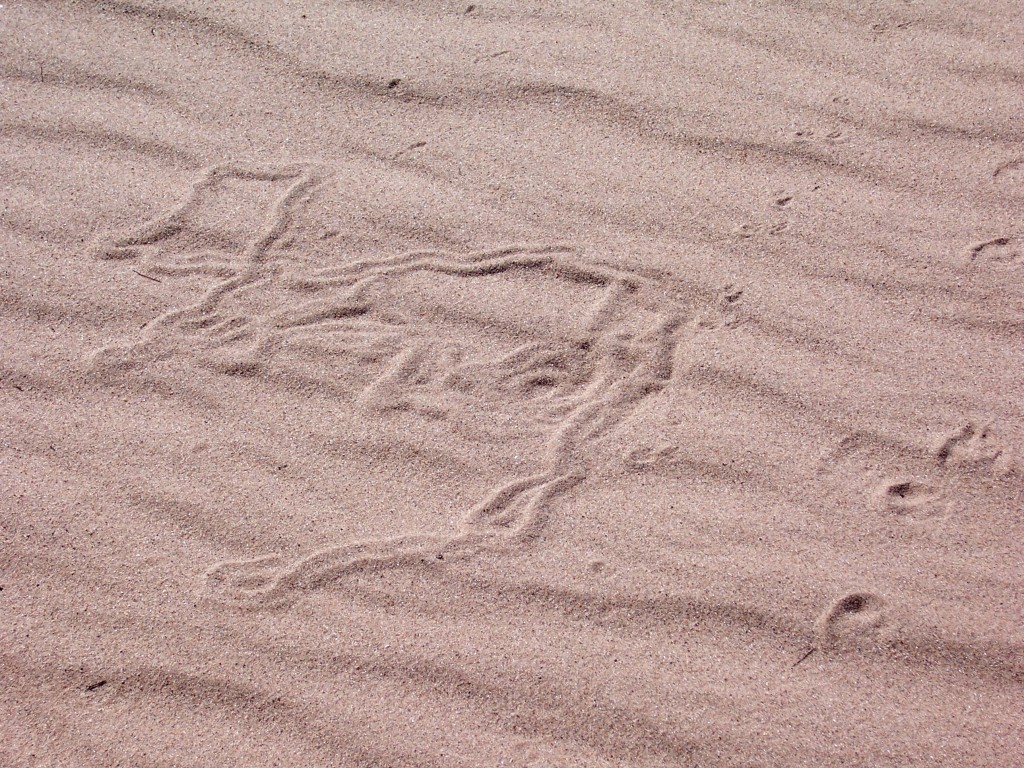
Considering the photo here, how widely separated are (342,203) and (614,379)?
0.90m

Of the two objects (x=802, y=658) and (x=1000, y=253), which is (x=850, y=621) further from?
(x=1000, y=253)

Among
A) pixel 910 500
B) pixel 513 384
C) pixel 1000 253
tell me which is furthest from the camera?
pixel 1000 253

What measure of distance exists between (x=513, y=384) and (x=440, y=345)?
208 mm

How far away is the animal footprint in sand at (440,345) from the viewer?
209 cm

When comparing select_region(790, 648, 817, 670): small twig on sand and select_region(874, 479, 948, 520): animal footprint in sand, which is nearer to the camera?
select_region(790, 648, 817, 670): small twig on sand

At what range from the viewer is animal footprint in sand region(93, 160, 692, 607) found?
209 centimetres

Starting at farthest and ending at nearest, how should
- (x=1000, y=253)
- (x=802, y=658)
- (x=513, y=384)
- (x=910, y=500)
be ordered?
1. (x=1000, y=253)
2. (x=513, y=384)
3. (x=910, y=500)
4. (x=802, y=658)

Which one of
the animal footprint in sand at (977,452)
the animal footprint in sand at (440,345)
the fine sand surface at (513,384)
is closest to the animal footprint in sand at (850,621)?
the fine sand surface at (513,384)

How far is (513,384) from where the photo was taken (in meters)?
2.31

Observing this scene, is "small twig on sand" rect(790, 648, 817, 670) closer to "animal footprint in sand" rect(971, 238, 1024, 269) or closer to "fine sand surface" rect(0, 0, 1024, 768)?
"fine sand surface" rect(0, 0, 1024, 768)

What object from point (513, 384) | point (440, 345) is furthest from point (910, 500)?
point (440, 345)

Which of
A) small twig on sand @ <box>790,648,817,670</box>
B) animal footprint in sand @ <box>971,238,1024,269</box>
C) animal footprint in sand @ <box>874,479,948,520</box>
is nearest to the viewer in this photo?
small twig on sand @ <box>790,648,817,670</box>

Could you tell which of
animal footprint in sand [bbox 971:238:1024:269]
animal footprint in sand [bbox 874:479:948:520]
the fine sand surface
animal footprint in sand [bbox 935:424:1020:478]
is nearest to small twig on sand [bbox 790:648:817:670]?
the fine sand surface

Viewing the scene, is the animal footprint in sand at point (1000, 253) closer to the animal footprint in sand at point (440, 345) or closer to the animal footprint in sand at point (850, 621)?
the animal footprint in sand at point (440, 345)
